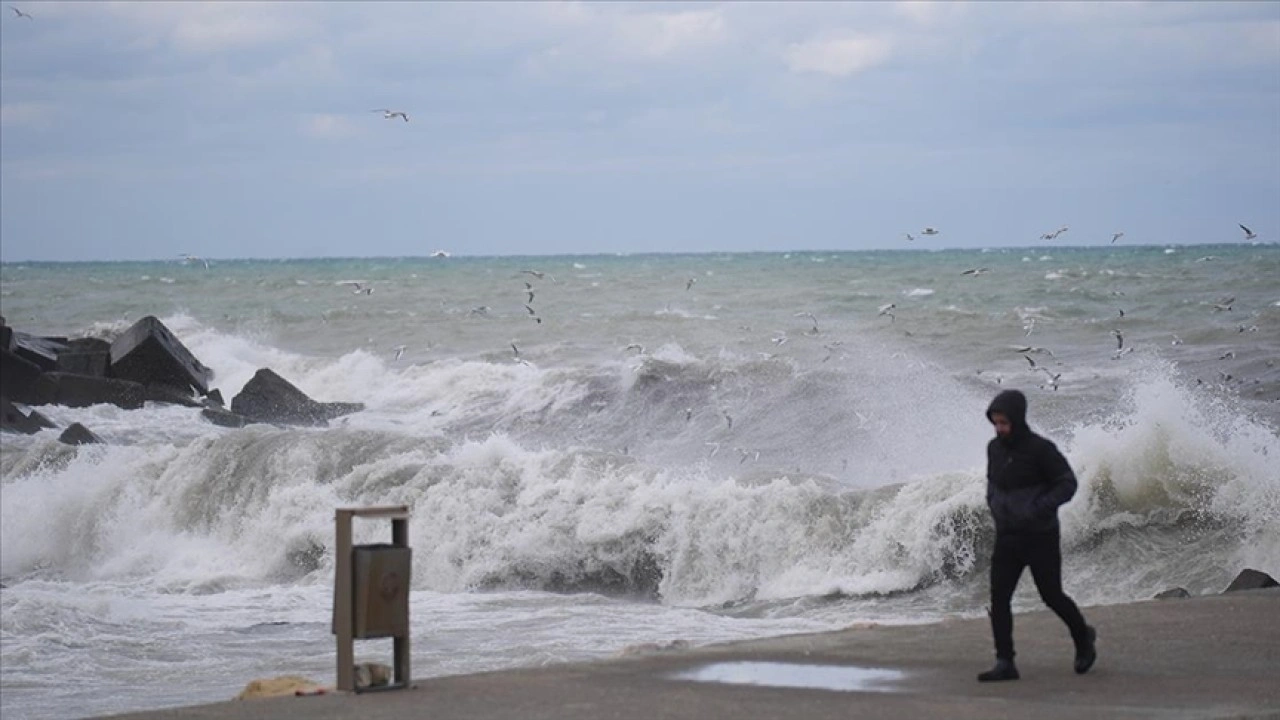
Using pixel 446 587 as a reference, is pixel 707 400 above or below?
above

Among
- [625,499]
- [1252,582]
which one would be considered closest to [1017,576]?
[1252,582]

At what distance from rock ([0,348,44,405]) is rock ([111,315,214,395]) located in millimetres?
1499

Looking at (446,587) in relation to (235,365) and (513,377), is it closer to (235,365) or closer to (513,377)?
(513,377)

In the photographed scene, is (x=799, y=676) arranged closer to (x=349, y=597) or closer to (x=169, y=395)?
(x=349, y=597)

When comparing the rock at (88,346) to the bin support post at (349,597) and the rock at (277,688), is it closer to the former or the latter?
the rock at (277,688)

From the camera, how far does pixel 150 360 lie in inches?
1201

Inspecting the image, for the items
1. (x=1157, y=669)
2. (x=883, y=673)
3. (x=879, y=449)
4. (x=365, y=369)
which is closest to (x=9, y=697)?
(x=883, y=673)

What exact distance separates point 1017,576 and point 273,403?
74.7 ft

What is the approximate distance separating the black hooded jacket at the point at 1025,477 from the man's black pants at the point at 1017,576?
8cm

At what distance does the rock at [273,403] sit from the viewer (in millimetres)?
29219

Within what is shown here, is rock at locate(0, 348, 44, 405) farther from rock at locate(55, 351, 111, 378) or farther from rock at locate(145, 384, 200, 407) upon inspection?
rock at locate(145, 384, 200, 407)

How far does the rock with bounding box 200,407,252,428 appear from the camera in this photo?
1111 inches

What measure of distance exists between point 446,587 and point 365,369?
68.3ft

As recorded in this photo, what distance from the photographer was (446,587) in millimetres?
16953
